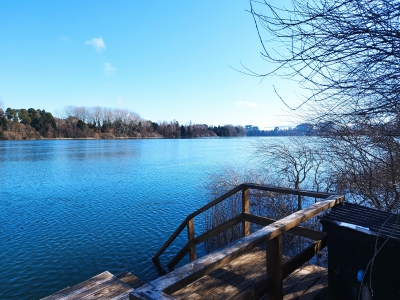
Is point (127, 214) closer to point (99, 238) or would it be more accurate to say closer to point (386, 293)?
point (99, 238)

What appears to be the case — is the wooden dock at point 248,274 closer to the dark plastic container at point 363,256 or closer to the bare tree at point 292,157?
the dark plastic container at point 363,256

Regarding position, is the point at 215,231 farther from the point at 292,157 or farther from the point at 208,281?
the point at 292,157

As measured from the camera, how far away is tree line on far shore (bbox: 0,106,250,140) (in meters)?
81.1

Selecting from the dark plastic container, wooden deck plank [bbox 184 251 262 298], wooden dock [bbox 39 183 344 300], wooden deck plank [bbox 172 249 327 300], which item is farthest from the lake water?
the dark plastic container

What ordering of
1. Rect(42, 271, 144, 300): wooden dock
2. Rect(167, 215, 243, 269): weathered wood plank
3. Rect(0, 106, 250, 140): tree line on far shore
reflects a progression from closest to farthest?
Rect(42, 271, 144, 300): wooden dock, Rect(167, 215, 243, 269): weathered wood plank, Rect(0, 106, 250, 140): tree line on far shore

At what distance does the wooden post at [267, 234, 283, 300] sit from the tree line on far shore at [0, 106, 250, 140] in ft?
288

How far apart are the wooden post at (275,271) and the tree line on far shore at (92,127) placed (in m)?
87.6

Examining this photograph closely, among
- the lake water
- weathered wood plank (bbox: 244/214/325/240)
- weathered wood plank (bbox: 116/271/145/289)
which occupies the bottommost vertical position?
the lake water

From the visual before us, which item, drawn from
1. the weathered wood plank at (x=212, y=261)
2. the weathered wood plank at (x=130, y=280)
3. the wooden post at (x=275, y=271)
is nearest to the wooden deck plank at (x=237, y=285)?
the wooden post at (x=275, y=271)

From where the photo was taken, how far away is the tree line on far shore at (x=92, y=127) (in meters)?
81.1

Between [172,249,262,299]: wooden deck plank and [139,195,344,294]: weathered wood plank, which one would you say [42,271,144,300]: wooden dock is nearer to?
[172,249,262,299]: wooden deck plank

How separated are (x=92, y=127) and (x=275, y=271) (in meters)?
112

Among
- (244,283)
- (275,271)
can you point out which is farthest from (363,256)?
(244,283)

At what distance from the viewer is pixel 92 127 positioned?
106m
